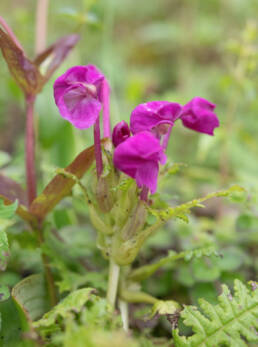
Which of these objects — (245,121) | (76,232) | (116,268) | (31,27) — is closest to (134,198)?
(116,268)

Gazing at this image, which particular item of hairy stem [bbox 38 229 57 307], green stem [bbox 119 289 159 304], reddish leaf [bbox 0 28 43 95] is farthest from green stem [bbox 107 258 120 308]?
reddish leaf [bbox 0 28 43 95]

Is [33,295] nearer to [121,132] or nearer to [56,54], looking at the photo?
[121,132]

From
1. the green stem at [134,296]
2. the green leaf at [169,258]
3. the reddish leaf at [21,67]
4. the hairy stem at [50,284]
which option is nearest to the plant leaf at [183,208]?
the green leaf at [169,258]

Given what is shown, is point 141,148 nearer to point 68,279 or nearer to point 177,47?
point 68,279

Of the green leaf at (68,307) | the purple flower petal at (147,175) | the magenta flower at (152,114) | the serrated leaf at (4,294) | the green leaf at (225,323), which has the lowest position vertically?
the green leaf at (225,323)

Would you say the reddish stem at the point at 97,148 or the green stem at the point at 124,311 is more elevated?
the reddish stem at the point at 97,148

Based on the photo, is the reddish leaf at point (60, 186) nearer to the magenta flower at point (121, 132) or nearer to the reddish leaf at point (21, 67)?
the magenta flower at point (121, 132)
